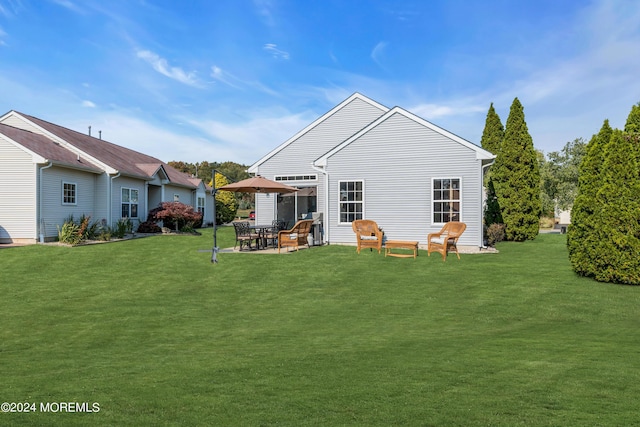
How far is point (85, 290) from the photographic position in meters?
9.91

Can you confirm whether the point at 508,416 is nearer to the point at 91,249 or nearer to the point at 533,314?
the point at 533,314

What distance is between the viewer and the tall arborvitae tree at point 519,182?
67.7 ft

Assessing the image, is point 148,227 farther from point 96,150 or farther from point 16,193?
point 16,193

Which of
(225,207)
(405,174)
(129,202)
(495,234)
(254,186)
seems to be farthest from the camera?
(225,207)

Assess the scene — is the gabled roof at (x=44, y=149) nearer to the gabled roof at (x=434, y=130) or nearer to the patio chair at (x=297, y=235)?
the patio chair at (x=297, y=235)

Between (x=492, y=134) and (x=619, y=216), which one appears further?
(x=492, y=134)

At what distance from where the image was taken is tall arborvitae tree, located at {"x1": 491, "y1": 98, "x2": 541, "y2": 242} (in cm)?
2064

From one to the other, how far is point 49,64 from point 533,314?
22.2m

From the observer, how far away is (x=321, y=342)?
594cm

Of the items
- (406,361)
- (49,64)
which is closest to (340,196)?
(406,361)

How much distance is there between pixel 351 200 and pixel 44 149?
1430cm

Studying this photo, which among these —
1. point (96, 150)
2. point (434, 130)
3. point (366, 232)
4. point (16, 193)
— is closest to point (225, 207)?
point (96, 150)

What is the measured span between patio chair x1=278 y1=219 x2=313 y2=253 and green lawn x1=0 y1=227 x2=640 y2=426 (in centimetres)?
174

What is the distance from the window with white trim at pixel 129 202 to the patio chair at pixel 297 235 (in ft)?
41.4
